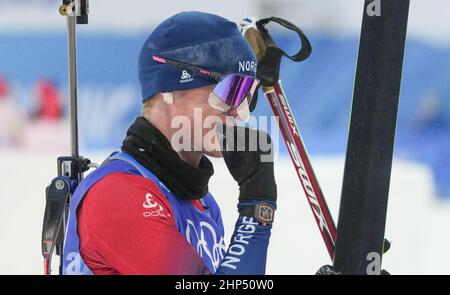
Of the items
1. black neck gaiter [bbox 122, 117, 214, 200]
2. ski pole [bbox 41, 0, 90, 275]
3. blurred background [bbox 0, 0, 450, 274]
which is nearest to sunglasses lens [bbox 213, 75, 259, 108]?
black neck gaiter [bbox 122, 117, 214, 200]

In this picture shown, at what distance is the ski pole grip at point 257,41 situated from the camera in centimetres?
191

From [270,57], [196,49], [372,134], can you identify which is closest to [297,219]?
[270,57]

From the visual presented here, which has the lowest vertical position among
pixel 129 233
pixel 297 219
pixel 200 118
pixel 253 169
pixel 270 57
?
pixel 297 219

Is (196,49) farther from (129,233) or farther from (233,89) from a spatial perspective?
(129,233)

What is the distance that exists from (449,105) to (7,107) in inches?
112

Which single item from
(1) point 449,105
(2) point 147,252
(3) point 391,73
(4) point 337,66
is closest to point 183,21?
(2) point 147,252

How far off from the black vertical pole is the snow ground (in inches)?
60.2

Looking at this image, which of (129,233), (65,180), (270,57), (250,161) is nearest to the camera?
(129,233)

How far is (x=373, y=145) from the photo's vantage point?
0.89 m

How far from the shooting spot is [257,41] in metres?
1.92

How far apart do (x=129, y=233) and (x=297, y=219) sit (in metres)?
1.75

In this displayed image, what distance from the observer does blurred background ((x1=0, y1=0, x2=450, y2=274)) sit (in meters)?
3.21

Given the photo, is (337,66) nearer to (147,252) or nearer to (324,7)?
(324,7)

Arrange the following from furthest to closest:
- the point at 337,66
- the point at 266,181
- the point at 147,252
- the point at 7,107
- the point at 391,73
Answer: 1. the point at 7,107
2. the point at 337,66
3. the point at 266,181
4. the point at 147,252
5. the point at 391,73
